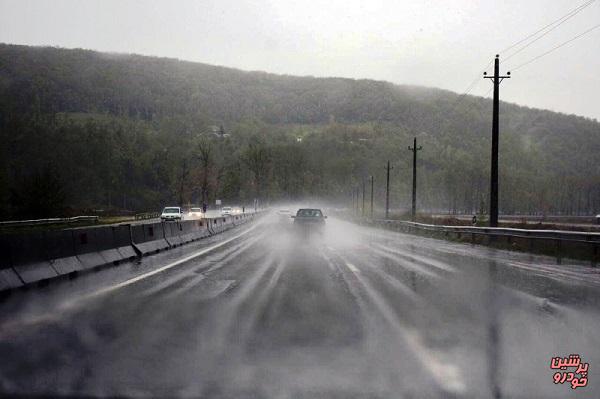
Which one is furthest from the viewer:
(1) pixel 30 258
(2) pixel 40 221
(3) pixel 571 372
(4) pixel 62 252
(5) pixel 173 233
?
(2) pixel 40 221

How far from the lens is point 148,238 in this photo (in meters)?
20.9

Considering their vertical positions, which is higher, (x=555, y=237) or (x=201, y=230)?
(x=555, y=237)

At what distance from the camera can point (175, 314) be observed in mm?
8344

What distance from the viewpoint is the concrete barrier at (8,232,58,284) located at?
36.0 ft

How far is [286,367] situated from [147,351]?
5.18 ft

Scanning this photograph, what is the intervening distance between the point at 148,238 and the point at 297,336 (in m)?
14.8

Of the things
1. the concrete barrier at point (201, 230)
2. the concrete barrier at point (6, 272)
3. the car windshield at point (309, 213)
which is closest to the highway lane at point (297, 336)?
the concrete barrier at point (6, 272)

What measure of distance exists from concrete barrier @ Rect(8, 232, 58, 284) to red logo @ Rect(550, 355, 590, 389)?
9219mm

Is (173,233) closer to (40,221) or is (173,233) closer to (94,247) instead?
(94,247)

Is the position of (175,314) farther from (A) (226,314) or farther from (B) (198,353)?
(B) (198,353)

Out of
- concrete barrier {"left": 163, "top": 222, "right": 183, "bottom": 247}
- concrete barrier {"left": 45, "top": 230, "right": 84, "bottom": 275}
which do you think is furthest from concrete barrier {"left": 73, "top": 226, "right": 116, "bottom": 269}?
concrete barrier {"left": 163, "top": 222, "right": 183, "bottom": 247}

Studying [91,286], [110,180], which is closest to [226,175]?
[110,180]

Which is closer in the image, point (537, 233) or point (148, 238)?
point (148, 238)

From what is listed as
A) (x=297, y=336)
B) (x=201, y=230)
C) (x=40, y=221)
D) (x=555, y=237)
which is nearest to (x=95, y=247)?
(x=297, y=336)
